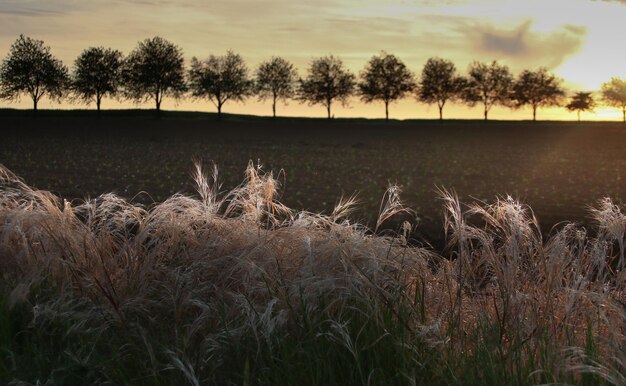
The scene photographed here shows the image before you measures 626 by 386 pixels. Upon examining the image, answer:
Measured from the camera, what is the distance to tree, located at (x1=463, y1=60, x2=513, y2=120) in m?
98.2

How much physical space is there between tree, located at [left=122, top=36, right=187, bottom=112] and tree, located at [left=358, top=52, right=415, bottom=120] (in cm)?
2473

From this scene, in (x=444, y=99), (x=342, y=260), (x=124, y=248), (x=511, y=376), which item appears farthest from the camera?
(x=444, y=99)

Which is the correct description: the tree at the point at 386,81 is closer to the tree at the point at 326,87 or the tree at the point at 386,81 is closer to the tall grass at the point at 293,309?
the tree at the point at 326,87

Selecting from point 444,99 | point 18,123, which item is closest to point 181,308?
point 18,123

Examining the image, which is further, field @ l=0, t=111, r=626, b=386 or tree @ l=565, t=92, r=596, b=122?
tree @ l=565, t=92, r=596, b=122

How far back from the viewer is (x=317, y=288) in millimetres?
5121

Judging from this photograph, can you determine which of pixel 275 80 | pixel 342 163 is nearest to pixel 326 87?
pixel 275 80

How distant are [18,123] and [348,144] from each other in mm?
32418

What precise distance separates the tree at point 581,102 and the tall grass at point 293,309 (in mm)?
115770

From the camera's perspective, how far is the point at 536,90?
101 metres

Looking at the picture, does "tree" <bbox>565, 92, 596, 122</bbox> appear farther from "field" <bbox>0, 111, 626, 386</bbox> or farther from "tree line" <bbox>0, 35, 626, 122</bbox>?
"field" <bbox>0, 111, 626, 386</bbox>

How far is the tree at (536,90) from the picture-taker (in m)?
100

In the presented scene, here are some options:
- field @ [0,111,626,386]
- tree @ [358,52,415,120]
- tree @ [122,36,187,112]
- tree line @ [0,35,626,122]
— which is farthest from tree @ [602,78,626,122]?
field @ [0,111,626,386]

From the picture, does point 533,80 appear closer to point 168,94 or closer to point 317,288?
point 168,94
